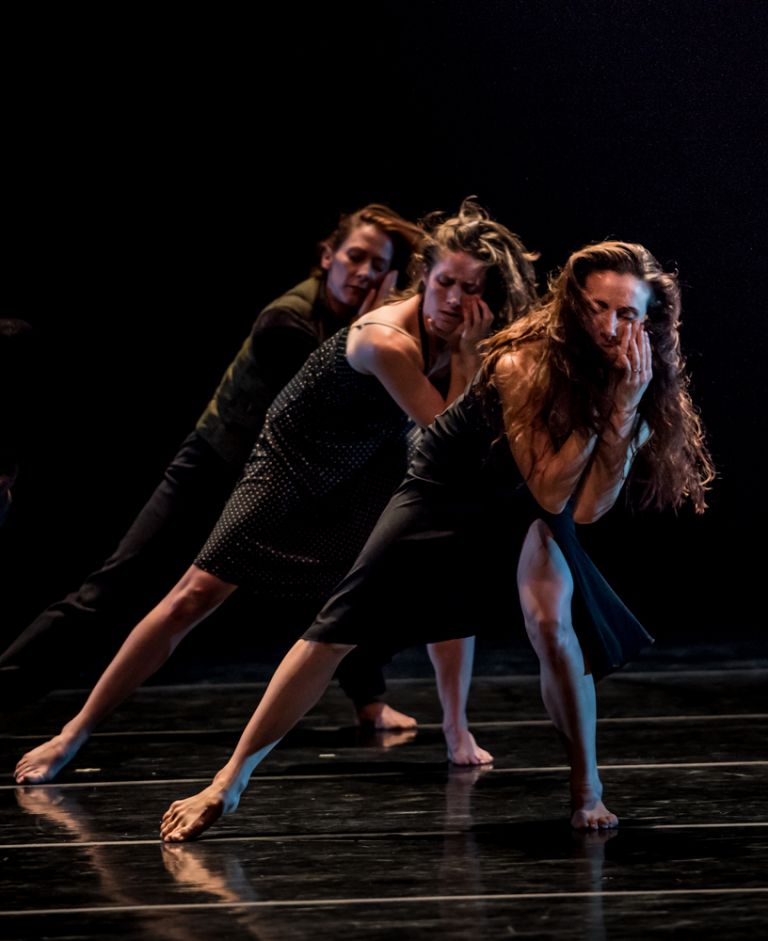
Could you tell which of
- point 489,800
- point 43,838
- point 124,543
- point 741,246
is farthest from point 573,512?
point 741,246

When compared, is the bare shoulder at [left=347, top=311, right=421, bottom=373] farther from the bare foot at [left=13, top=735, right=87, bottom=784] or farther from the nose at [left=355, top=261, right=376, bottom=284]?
the bare foot at [left=13, top=735, right=87, bottom=784]

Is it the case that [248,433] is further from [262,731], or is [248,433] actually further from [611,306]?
[611,306]

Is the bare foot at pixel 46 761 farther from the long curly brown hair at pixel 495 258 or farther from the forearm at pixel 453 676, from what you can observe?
the long curly brown hair at pixel 495 258

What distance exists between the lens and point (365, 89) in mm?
5125

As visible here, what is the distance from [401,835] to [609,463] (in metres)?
0.73

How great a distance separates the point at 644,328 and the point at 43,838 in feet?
4.46

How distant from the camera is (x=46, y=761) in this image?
330 centimetres

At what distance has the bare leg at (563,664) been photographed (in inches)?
106

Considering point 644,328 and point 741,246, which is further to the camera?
point 741,246

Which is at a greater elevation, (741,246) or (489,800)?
(741,246)

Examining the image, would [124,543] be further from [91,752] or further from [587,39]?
[587,39]

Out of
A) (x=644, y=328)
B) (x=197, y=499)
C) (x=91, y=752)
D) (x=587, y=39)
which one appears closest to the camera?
(x=644, y=328)

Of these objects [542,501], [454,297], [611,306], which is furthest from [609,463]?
[454,297]

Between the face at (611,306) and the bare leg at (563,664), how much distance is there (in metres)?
0.35
